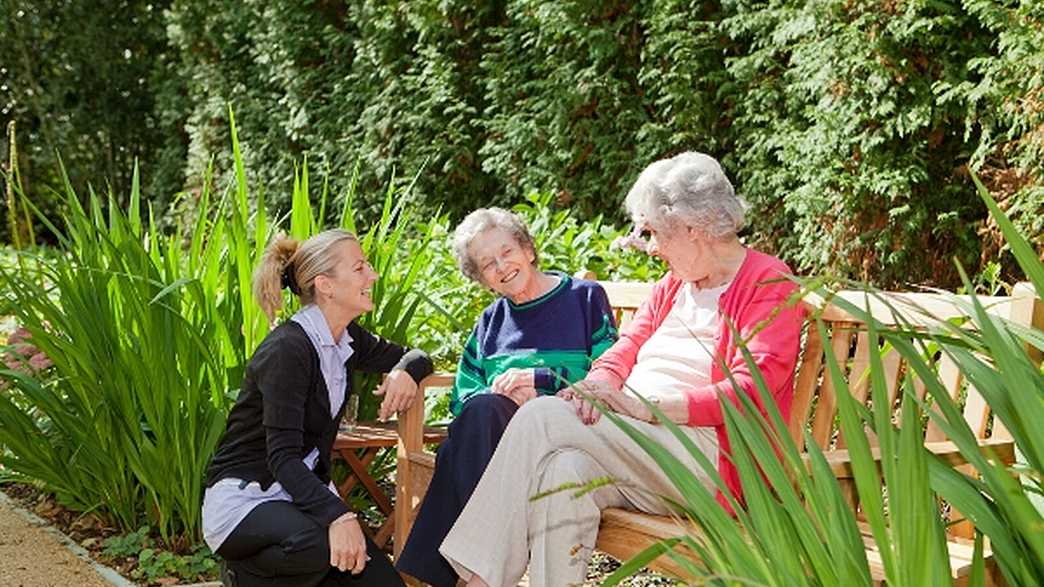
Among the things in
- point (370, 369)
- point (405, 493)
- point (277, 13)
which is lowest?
point (405, 493)

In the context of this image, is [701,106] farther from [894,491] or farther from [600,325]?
[894,491]

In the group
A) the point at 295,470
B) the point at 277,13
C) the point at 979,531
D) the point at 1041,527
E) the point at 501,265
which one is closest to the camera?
the point at 1041,527

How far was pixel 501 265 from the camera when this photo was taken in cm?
340

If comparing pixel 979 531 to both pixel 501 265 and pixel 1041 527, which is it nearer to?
pixel 1041 527

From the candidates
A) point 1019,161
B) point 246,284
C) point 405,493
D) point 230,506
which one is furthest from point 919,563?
point 1019,161

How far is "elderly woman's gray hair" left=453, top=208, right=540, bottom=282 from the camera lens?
135 inches

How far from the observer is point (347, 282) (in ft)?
10.2

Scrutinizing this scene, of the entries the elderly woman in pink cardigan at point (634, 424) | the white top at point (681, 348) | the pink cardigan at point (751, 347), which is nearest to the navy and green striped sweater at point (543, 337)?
the white top at point (681, 348)

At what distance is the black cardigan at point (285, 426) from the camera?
2.88m

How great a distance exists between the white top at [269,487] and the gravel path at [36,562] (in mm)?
900

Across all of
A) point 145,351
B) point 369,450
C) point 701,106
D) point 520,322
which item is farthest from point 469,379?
point 701,106

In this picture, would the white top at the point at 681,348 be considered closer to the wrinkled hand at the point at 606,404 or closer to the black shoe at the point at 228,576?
the wrinkled hand at the point at 606,404

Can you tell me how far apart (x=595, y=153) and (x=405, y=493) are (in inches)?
150

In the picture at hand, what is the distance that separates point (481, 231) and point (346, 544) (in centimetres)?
97
